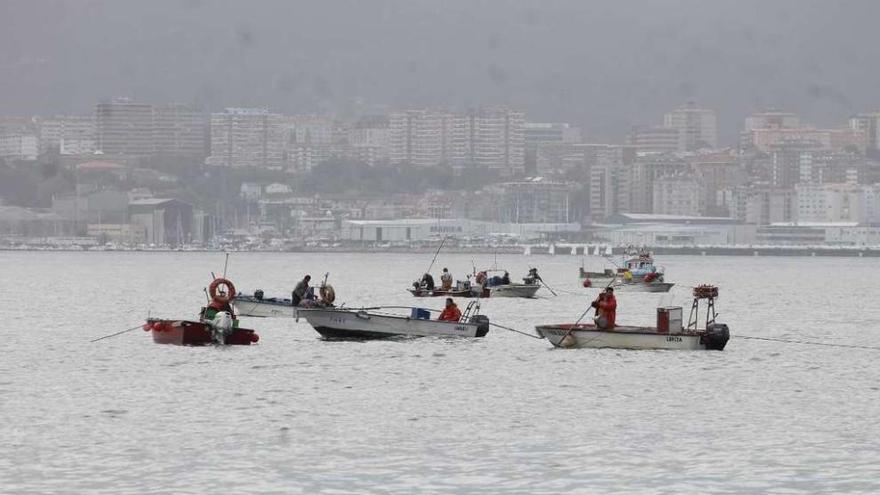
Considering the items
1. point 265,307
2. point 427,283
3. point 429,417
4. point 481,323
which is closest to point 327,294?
point 481,323

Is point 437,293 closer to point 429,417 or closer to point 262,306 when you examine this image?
point 262,306

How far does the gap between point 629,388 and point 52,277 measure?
127 meters

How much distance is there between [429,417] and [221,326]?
681 inches

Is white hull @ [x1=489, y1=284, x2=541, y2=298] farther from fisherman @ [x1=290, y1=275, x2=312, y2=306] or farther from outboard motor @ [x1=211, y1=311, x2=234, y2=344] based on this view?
outboard motor @ [x1=211, y1=311, x2=234, y2=344]

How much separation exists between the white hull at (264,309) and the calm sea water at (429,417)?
4066 millimetres

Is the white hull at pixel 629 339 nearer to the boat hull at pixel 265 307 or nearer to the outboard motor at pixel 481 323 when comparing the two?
the outboard motor at pixel 481 323

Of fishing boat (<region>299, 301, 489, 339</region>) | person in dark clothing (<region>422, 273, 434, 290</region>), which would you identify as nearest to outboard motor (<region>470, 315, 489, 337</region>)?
fishing boat (<region>299, 301, 489, 339</region>)

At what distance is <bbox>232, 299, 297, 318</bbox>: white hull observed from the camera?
77188 mm

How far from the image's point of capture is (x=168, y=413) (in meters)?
43.4

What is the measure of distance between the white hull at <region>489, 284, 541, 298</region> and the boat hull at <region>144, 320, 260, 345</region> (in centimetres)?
4283

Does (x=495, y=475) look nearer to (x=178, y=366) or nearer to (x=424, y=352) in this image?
(x=178, y=366)

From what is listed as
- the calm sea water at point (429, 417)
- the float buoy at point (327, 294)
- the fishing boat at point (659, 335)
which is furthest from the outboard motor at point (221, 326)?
the fishing boat at point (659, 335)

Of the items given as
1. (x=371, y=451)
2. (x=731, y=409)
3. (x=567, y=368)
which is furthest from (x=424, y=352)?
(x=371, y=451)

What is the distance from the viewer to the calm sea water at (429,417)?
114 feet
